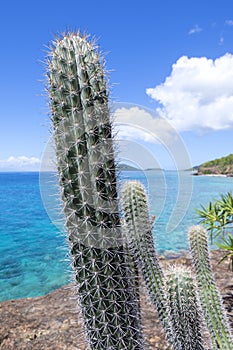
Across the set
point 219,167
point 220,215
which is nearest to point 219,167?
point 219,167

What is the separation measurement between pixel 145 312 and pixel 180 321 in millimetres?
2822

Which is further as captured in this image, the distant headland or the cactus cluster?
the distant headland

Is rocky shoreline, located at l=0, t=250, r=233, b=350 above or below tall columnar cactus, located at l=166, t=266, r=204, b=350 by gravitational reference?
below

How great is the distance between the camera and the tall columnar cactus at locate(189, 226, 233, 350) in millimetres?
2928

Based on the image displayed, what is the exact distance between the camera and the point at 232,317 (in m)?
4.43

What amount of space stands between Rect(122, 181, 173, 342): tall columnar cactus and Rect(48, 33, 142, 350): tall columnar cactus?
1.83 feet

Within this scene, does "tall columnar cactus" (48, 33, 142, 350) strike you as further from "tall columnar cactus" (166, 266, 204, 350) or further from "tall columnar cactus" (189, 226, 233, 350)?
"tall columnar cactus" (189, 226, 233, 350)

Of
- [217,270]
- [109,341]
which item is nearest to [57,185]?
[109,341]

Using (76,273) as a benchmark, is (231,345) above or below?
below

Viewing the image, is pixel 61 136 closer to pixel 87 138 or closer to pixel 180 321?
pixel 87 138

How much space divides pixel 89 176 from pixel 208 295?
6.32 feet

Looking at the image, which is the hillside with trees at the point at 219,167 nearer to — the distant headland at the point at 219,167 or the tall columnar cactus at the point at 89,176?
the distant headland at the point at 219,167

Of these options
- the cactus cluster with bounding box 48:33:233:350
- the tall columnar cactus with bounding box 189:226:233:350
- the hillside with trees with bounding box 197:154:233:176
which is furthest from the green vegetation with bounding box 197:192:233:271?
the hillside with trees with bounding box 197:154:233:176

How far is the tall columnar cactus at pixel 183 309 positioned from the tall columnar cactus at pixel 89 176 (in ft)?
1.80
